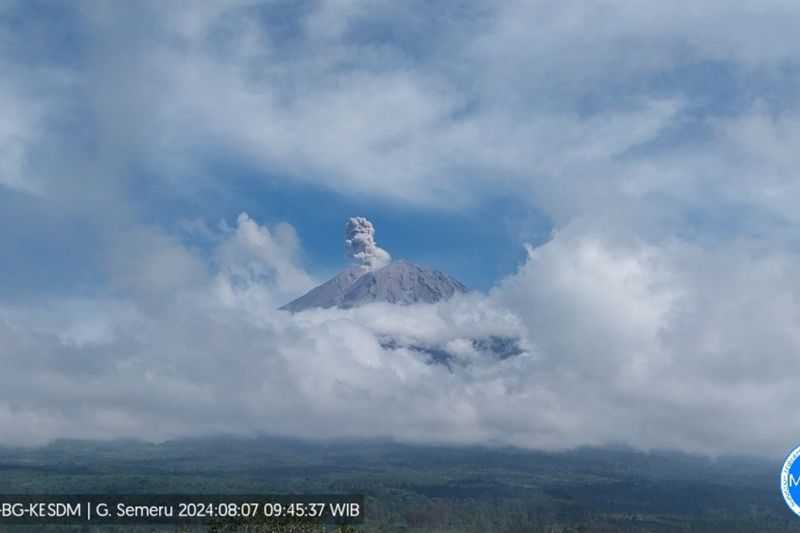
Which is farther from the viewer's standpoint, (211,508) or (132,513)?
(132,513)

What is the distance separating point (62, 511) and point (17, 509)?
13.4 m

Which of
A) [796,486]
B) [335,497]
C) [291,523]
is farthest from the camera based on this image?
[335,497]

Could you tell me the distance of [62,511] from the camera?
145 meters

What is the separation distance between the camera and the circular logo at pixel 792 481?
189ft

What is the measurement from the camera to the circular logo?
57.7 metres

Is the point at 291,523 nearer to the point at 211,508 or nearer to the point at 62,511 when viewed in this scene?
the point at 211,508

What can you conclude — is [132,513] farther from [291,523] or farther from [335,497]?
[291,523]

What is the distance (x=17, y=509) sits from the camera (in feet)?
501

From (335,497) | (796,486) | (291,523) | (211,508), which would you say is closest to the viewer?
(796,486)

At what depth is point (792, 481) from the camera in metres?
58.0

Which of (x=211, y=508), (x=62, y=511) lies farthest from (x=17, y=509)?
(x=211, y=508)

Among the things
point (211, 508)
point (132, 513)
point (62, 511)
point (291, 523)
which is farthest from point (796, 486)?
point (132, 513)

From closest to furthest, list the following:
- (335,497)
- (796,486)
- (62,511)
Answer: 1. (796,486)
2. (335,497)
3. (62,511)

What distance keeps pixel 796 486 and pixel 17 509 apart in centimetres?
13496
